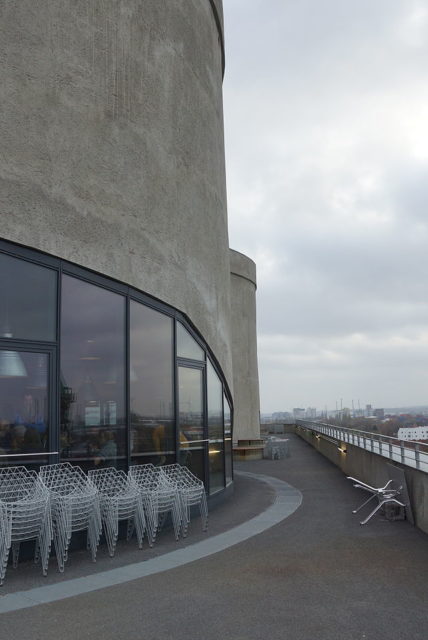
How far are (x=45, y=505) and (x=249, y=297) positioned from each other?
23.8 meters

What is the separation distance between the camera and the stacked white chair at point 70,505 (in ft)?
22.7

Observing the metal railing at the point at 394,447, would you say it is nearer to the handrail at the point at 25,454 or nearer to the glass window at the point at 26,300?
the handrail at the point at 25,454

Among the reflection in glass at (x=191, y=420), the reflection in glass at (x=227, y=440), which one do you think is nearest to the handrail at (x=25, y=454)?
the reflection in glass at (x=191, y=420)

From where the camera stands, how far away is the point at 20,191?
309 inches

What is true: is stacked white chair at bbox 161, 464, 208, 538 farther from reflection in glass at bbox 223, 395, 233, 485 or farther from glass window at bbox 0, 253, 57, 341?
glass window at bbox 0, 253, 57, 341

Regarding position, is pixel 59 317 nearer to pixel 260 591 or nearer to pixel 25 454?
pixel 25 454

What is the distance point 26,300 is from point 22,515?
2.85 m

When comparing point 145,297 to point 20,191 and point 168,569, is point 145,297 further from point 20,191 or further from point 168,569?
point 168,569

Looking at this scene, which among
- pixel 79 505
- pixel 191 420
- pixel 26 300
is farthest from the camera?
pixel 191 420

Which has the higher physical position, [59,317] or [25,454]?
[59,317]

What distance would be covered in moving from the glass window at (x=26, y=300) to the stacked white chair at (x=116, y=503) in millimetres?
2220

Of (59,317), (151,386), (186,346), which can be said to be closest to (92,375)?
(59,317)

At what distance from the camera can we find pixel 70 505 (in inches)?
275

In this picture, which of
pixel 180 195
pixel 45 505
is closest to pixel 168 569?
pixel 45 505
